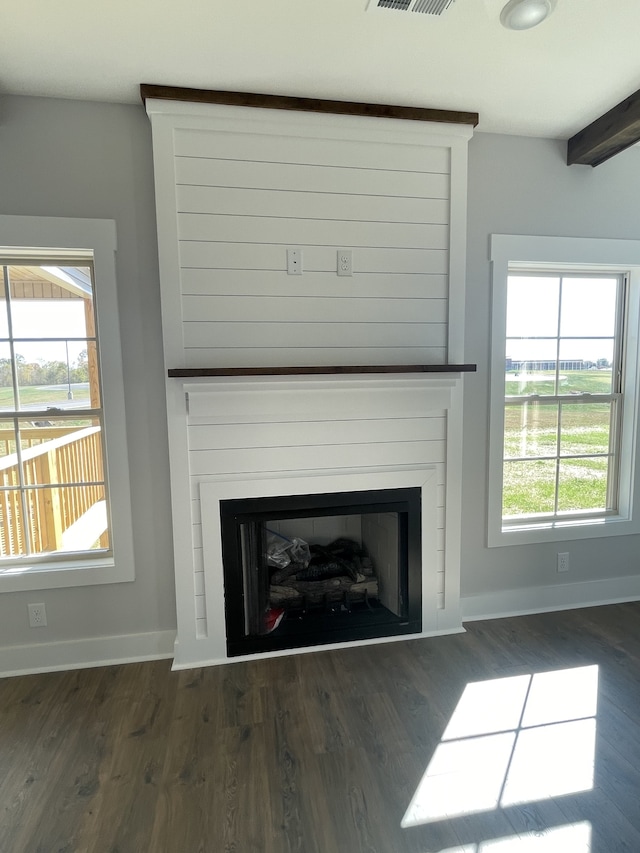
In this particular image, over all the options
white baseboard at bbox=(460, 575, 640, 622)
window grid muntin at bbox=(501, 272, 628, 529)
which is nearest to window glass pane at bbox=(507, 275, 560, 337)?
window grid muntin at bbox=(501, 272, 628, 529)

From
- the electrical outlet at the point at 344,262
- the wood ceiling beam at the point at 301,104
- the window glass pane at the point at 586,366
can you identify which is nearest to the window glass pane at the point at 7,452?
the wood ceiling beam at the point at 301,104

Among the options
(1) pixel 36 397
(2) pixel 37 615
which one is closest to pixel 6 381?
(1) pixel 36 397

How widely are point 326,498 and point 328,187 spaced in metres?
1.49

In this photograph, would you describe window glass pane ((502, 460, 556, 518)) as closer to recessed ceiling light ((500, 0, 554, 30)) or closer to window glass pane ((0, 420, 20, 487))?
recessed ceiling light ((500, 0, 554, 30))

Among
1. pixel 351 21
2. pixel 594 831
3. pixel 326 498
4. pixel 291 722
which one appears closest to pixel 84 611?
pixel 291 722

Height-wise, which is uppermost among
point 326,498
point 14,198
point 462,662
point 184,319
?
point 14,198

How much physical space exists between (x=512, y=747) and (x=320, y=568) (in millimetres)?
1177

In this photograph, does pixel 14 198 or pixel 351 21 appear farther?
pixel 14 198

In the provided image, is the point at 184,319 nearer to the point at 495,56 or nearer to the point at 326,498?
the point at 326,498

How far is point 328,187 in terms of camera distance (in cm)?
217

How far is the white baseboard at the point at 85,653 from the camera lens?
222cm

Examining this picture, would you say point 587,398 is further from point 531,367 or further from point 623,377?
point 531,367

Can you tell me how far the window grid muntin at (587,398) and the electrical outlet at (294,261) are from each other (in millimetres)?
1206

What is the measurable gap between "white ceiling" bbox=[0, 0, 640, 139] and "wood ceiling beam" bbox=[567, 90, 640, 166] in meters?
0.07
